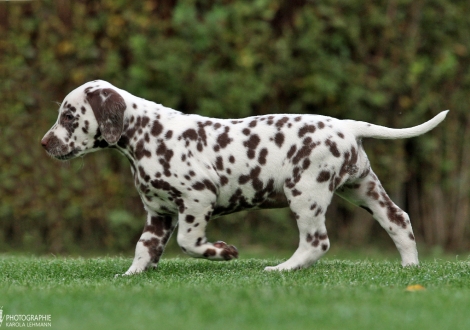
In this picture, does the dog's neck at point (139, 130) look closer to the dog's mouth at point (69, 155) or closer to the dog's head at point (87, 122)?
the dog's head at point (87, 122)

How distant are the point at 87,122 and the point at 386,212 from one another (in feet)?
8.14

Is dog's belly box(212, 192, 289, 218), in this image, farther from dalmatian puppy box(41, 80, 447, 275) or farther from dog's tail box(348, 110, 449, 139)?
dog's tail box(348, 110, 449, 139)

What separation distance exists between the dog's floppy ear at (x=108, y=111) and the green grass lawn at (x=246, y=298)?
112 cm

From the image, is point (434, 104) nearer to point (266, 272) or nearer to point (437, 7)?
point (437, 7)

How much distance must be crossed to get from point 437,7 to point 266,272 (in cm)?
A: 571

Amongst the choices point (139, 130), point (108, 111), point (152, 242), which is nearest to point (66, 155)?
point (108, 111)

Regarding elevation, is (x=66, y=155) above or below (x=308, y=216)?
above

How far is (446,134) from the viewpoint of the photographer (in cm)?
1059

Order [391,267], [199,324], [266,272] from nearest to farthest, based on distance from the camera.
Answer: [199,324] < [266,272] < [391,267]

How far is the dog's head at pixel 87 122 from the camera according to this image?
634 cm

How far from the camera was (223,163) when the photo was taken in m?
6.29

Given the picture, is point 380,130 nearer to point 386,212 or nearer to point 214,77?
point 386,212

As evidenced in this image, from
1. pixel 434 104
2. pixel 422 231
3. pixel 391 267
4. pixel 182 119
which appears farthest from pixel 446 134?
pixel 182 119

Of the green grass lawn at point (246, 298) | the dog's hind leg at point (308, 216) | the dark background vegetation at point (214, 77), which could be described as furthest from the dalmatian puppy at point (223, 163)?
the dark background vegetation at point (214, 77)
